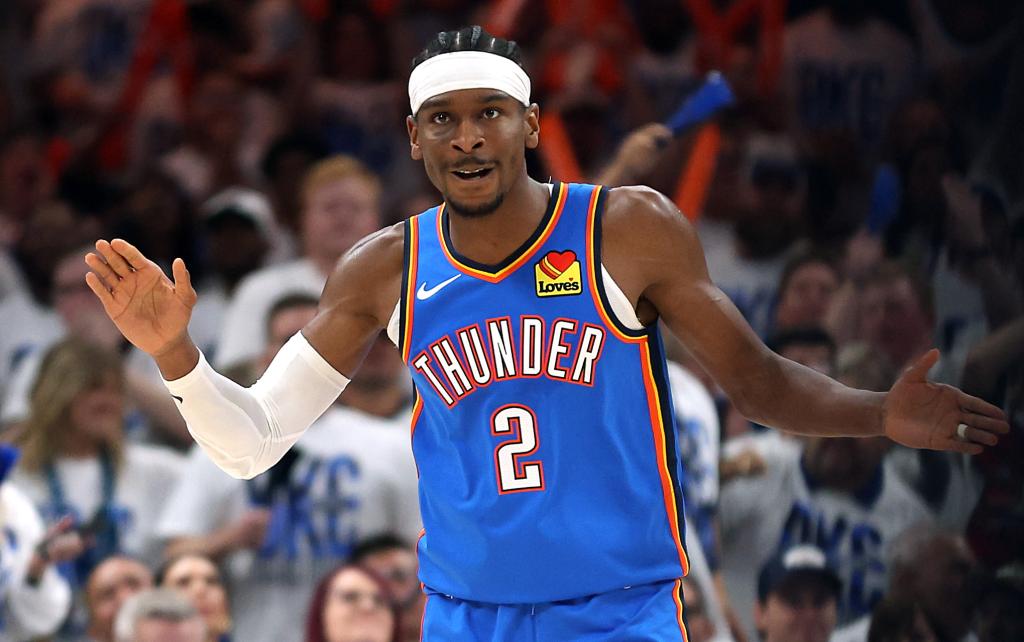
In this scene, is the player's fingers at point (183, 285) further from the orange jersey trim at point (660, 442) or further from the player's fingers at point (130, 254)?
the orange jersey trim at point (660, 442)

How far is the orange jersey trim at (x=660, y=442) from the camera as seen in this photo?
3.19 meters

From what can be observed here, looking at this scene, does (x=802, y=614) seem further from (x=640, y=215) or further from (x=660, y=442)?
(x=640, y=215)

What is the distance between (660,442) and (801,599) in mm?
2044

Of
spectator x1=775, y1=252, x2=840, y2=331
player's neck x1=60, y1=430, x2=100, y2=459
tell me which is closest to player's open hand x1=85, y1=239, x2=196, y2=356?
player's neck x1=60, y1=430, x2=100, y2=459

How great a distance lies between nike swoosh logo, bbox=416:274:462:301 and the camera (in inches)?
128

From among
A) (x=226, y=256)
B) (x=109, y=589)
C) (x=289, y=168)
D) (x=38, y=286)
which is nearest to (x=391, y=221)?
(x=289, y=168)

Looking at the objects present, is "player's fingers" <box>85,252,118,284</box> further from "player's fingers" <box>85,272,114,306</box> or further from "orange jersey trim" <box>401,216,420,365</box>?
"orange jersey trim" <box>401,216,420,365</box>

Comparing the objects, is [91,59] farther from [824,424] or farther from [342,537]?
[824,424]

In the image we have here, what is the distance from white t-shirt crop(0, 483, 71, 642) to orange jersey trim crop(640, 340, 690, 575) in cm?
277

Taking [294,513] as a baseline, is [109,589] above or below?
below

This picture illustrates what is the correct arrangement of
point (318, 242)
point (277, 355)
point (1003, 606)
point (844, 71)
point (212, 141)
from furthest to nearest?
point (212, 141) → point (844, 71) → point (318, 242) → point (1003, 606) → point (277, 355)

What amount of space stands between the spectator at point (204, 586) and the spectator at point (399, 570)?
1.44ft

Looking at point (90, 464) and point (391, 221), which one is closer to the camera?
point (90, 464)

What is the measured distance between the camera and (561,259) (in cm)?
321
